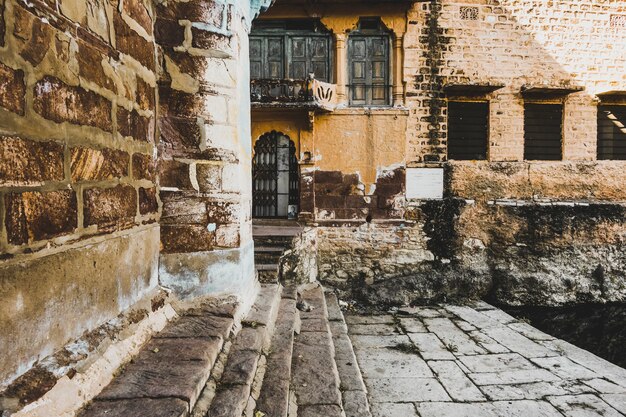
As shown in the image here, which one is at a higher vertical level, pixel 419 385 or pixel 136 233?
pixel 136 233

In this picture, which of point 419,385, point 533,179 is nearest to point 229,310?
point 419,385

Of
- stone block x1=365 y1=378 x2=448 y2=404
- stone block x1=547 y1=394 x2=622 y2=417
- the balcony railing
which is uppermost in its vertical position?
the balcony railing

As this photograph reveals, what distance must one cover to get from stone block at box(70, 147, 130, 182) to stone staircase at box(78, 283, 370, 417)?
852 millimetres

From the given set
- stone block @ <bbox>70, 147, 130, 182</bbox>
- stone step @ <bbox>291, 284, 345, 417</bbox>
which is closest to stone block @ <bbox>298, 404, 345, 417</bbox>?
stone step @ <bbox>291, 284, 345, 417</bbox>

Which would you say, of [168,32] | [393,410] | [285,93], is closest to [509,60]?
[285,93]

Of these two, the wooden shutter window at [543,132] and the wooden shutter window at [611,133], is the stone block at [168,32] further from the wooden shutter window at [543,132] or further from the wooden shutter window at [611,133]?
the wooden shutter window at [611,133]

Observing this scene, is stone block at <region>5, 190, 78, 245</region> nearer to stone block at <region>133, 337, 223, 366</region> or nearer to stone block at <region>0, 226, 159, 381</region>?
stone block at <region>0, 226, 159, 381</region>

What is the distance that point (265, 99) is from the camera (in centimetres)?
707

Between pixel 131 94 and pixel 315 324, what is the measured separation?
244 cm

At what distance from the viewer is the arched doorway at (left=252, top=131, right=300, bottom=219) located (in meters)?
7.99

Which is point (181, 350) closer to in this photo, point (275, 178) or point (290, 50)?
point (275, 178)

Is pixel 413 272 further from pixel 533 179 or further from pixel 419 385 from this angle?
pixel 419 385

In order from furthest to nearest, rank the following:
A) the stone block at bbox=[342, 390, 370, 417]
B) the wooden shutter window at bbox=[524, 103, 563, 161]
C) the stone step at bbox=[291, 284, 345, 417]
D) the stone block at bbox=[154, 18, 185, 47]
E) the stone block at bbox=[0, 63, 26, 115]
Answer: the wooden shutter window at bbox=[524, 103, 563, 161] → the stone block at bbox=[342, 390, 370, 417] → the stone block at bbox=[154, 18, 185, 47] → the stone step at bbox=[291, 284, 345, 417] → the stone block at bbox=[0, 63, 26, 115]

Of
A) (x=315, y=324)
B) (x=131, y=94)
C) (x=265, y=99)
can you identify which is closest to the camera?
(x=131, y=94)
